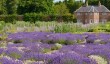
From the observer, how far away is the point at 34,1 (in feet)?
A: 184

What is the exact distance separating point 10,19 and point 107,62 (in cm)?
4814

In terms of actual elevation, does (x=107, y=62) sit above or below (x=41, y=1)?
above

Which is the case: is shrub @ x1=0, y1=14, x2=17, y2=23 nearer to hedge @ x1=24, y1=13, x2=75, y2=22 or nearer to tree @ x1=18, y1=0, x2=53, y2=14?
hedge @ x1=24, y1=13, x2=75, y2=22

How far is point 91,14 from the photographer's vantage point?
6619cm

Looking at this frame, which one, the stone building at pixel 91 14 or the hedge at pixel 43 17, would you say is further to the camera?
the stone building at pixel 91 14

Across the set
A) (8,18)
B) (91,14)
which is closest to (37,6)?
(8,18)

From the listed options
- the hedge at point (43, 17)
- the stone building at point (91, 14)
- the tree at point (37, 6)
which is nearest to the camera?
the hedge at point (43, 17)

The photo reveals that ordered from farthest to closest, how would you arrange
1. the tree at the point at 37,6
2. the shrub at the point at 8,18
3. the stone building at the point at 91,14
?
the stone building at the point at 91,14, the tree at the point at 37,6, the shrub at the point at 8,18

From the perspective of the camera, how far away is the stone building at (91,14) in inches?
2591

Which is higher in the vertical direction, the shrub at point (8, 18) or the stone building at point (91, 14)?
the shrub at point (8, 18)

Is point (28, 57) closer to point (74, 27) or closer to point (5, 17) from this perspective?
point (74, 27)

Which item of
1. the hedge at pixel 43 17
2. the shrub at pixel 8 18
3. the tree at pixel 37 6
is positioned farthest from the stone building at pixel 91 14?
the shrub at pixel 8 18

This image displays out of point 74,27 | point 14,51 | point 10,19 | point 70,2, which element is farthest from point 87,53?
point 70,2

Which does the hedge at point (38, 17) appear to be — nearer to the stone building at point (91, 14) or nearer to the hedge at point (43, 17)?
the hedge at point (43, 17)
